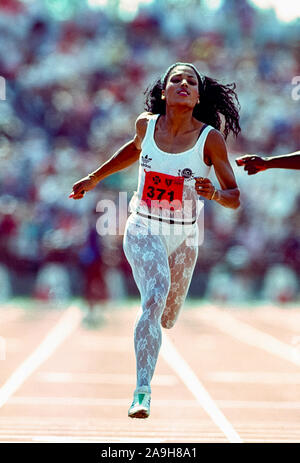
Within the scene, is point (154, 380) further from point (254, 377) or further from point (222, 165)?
point (222, 165)

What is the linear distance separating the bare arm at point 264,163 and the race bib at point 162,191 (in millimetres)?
481

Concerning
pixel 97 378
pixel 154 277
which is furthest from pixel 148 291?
pixel 97 378

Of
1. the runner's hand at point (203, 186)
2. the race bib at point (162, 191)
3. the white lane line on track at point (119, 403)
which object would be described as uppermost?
the race bib at point (162, 191)

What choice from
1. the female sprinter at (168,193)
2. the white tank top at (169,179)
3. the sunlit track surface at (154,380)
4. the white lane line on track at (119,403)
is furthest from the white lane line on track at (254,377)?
the white tank top at (169,179)

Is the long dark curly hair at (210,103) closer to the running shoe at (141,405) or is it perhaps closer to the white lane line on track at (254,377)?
the running shoe at (141,405)

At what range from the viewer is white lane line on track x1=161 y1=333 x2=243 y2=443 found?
5990mm

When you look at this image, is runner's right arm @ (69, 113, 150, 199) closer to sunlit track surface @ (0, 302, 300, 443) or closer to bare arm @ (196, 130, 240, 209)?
bare arm @ (196, 130, 240, 209)

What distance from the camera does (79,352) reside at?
10609 mm

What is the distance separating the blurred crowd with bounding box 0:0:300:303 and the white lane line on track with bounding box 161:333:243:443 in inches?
188

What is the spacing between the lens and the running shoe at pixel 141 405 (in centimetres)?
423

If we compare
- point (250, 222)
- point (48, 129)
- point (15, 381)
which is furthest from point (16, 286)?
point (15, 381)

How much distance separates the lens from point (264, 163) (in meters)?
4.96

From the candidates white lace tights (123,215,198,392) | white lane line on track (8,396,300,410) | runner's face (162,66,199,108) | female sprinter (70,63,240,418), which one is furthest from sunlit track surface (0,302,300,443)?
runner's face (162,66,199,108)
